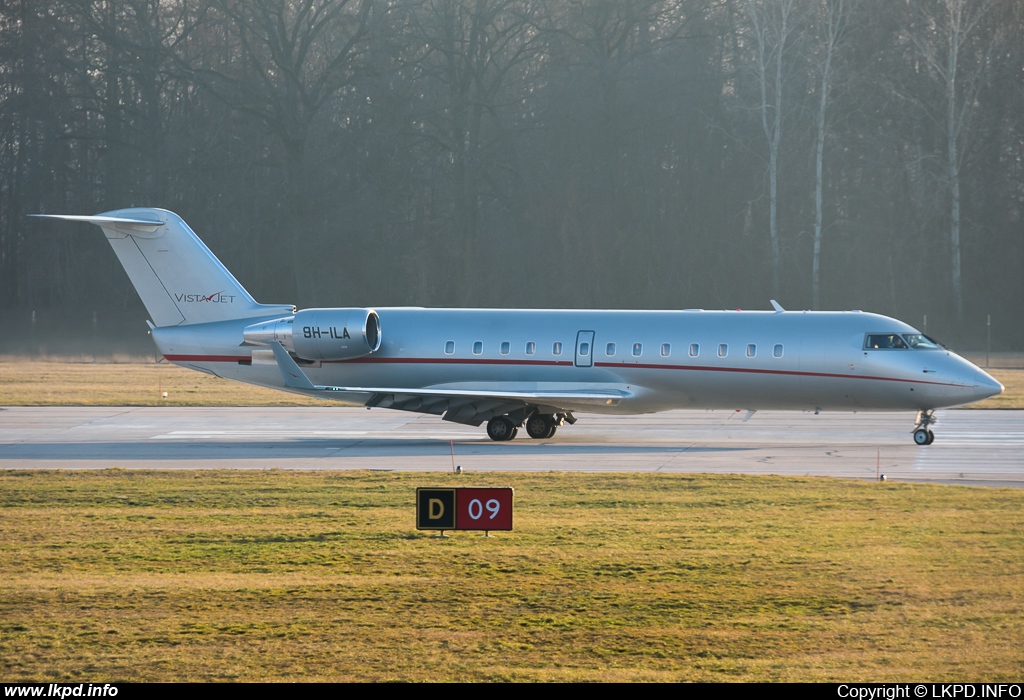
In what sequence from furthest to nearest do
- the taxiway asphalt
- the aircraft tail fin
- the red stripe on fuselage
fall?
the aircraft tail fin
the red stripe on fuselage
the taxiway asphalt

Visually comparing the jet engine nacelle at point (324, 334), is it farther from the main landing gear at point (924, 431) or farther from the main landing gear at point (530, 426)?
the main landing gear at point (924, 431)

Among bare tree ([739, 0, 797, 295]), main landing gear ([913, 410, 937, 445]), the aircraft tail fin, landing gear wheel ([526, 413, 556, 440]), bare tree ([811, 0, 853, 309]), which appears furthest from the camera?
bare tree ([739, 0, 797, 295])

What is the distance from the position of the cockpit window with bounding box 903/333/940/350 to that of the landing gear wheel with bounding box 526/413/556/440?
24.7ft

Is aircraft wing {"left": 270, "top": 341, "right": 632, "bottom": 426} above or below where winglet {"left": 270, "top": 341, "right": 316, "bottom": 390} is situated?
below

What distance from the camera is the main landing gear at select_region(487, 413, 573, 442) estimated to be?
81.6 ft

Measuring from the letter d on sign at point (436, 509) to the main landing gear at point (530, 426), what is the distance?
40.8 ft

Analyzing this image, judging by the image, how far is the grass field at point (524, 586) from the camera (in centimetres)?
845

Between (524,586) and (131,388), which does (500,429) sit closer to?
(524,586)

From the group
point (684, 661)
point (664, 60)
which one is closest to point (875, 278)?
point (664, 60)

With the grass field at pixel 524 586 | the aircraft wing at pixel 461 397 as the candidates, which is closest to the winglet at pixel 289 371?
the aircraft wing at pixel 461 397

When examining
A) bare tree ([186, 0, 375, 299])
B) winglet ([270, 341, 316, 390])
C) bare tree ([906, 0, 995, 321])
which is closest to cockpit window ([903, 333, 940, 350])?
winglet ([270, 341, 316, 390])

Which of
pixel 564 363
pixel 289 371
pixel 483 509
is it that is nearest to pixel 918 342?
pixel 564 363

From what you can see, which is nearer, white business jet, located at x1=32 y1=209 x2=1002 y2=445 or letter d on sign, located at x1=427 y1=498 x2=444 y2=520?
letter d on sign, located at x1=427 y1=498 x2=444 y2=520

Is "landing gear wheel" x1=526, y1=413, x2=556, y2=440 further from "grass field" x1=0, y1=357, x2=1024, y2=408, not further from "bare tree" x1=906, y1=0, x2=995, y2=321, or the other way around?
"bare tree" x1=906, y1=0, x2=995, y2=321
